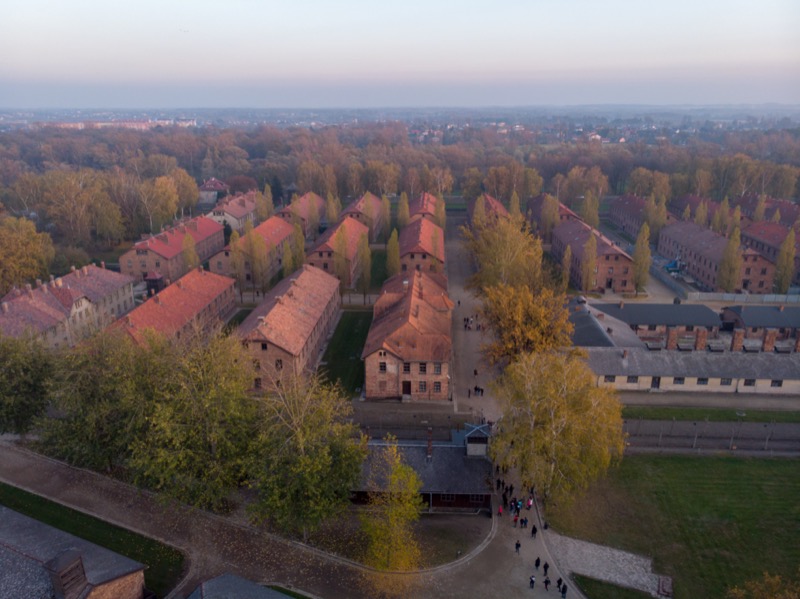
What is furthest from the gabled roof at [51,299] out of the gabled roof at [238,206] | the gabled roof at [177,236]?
the gabled roof at [238,206]

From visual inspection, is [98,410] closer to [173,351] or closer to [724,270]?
[173,351]

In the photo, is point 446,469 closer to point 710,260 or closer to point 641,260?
point 641,260

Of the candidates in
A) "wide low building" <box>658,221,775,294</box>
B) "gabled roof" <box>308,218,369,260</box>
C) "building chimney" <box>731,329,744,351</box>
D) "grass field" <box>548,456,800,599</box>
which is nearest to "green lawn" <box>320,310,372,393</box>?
"gabled roof" <box>308,218,369,260</box>

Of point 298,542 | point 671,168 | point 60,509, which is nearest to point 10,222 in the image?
point 60,509

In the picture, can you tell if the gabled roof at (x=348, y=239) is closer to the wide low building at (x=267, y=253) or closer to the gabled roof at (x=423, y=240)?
the wide low building at (x=267, y=253)

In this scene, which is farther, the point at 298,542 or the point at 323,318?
the point at 323,318
